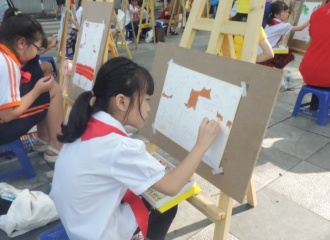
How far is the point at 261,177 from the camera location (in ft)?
7.21

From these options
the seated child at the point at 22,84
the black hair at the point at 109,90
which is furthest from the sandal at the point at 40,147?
the black hair at the point at 109,90

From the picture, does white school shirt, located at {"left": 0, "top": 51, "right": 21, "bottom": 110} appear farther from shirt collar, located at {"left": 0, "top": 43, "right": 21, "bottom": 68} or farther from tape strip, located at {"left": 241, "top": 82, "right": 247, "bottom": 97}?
tape strip, located at {"left": 241, "top": 82, "right": 247, "bottom": 97}

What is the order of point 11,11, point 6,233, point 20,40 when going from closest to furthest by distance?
point 6,233
point 20,40
point 11,11

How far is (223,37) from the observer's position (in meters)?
1.46

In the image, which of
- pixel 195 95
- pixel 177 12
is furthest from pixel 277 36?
pixel 177 12

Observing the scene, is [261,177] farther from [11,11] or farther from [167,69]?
[11,11]

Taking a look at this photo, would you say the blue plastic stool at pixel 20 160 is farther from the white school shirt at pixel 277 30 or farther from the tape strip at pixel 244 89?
the white school shirt at pixel 277 30

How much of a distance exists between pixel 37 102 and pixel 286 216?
5.98 feet

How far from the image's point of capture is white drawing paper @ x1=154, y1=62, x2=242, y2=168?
124 centimetres

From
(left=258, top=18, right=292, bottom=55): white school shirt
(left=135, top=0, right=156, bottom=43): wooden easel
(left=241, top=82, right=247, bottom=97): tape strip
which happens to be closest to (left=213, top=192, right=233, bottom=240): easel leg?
(left=241, top=82, right=247, bottom=97): tape strip

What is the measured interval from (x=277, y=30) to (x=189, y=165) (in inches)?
117

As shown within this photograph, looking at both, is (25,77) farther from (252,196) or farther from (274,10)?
(274,10)

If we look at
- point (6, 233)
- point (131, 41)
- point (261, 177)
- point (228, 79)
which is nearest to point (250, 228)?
point (261, 177)

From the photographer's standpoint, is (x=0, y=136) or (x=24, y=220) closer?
(x=24, y=220)
